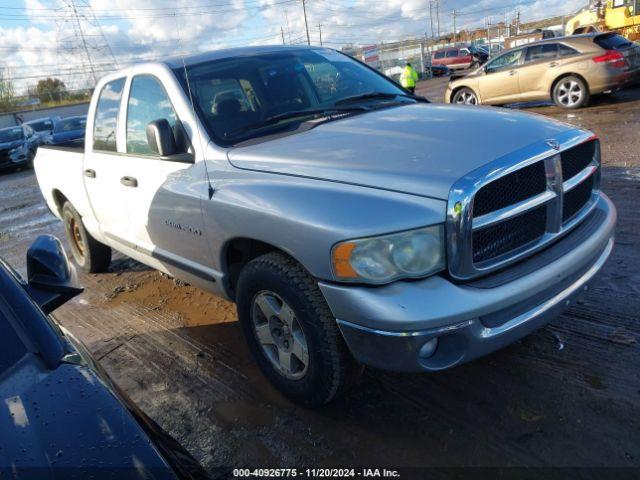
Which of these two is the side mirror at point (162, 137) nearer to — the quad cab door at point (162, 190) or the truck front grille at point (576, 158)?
the quad cab door at point (162, 190)

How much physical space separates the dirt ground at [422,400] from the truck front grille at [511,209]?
0.84 meters

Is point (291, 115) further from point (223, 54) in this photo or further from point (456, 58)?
point (456, 58)

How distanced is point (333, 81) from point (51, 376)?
2900mm

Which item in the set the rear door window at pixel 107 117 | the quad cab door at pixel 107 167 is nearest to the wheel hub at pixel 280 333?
the quad cab door at pixel 107 167

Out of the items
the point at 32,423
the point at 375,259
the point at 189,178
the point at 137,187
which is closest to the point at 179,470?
the point at 32,423

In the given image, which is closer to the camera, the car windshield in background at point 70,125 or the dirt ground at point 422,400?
the dirt ground at point 422,400

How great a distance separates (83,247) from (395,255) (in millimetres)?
4412

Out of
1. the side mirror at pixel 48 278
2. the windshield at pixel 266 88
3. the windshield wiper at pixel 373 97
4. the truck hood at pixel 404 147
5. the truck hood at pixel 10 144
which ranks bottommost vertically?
the truck hood at pixel 10 144

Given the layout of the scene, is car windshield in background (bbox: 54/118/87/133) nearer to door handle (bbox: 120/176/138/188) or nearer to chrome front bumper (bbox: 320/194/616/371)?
door handle (bbox: 120/176/138/188)

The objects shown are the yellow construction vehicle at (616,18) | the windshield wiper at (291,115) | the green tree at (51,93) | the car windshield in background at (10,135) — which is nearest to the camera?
the windshield wiper at (291,115)

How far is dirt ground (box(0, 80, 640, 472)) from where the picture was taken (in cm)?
244

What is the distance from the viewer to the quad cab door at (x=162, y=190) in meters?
3.15

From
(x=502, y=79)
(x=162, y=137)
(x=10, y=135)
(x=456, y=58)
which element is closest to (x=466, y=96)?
(x=502, y=79)

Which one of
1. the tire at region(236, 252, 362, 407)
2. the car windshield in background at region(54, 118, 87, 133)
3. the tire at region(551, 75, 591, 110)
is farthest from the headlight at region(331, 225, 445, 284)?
the car windshield in background at region(54, 118, 87, 133)
